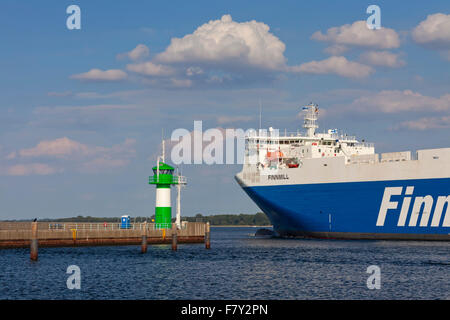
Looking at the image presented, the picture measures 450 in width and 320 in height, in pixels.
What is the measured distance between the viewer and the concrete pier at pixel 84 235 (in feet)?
147

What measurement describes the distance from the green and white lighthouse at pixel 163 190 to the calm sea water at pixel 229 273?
324 cm

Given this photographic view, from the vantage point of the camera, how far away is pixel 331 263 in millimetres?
37438

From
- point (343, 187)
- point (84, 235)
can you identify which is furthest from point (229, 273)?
point (343, 187)

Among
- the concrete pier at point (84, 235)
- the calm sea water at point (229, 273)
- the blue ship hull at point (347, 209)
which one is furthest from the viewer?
the blue ship hull at point (347, 209)

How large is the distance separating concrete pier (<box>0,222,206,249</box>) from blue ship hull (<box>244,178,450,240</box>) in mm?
11138

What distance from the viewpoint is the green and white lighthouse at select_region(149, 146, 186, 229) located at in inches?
1954

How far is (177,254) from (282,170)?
1922 cm

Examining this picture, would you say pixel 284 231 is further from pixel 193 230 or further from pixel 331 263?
pixel 331 263

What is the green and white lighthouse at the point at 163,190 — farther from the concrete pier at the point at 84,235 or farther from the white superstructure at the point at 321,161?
the white superstructure at the point at 321,161

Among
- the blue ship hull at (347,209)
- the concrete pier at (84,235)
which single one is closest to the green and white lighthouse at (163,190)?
the concrete pier at (84,235)

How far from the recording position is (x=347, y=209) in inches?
2138

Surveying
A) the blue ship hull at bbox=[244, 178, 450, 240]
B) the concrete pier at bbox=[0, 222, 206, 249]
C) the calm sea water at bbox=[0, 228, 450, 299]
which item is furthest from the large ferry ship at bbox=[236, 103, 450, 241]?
the concrete pier at bbox=[0, 222, 206, 249]

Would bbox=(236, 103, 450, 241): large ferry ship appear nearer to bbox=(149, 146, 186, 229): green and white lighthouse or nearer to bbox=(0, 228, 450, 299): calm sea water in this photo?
bbox=(0, 228, 450, 299): calm sea water

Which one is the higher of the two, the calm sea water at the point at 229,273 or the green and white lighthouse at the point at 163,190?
the green and white lighthouse at the point at 163,190
